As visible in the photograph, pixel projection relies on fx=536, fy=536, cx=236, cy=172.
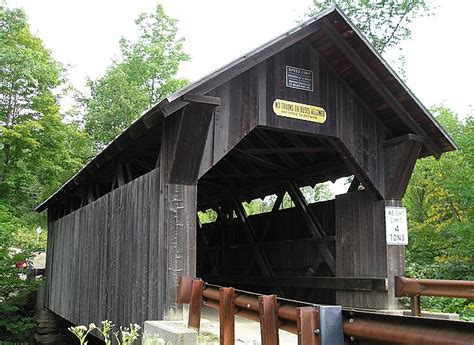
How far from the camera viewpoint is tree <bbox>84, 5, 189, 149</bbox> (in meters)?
27.7

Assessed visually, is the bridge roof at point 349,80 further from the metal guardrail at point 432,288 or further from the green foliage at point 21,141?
the green foliage at point 21,141

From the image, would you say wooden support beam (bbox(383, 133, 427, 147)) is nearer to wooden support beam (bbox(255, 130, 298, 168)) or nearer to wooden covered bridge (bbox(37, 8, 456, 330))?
wooden covered bridge (bbox(37, 8, 456, 330))

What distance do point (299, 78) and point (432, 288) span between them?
324 centimetres

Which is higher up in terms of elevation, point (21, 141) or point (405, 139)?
point (21, 141)

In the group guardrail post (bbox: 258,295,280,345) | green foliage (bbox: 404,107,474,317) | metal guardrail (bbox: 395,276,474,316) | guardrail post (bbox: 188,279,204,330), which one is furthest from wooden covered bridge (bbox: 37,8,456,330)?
guardrail post (bbox: 258,295,280,345)

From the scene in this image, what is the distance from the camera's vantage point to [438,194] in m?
16.8

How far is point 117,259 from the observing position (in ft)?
26.9

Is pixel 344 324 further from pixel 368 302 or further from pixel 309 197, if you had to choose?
pixel 309 197

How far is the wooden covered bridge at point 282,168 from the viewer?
6465 millimetres

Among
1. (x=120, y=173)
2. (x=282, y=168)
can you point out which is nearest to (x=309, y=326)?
(x=120, y=173)

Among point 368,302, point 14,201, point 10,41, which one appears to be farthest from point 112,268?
point 10,41

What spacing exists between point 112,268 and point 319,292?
160 inches

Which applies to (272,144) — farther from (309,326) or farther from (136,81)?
(136,81)

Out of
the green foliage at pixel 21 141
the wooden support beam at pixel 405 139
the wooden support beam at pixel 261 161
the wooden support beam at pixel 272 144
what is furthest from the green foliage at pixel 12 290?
the wooden support beam at pixel 405 139
